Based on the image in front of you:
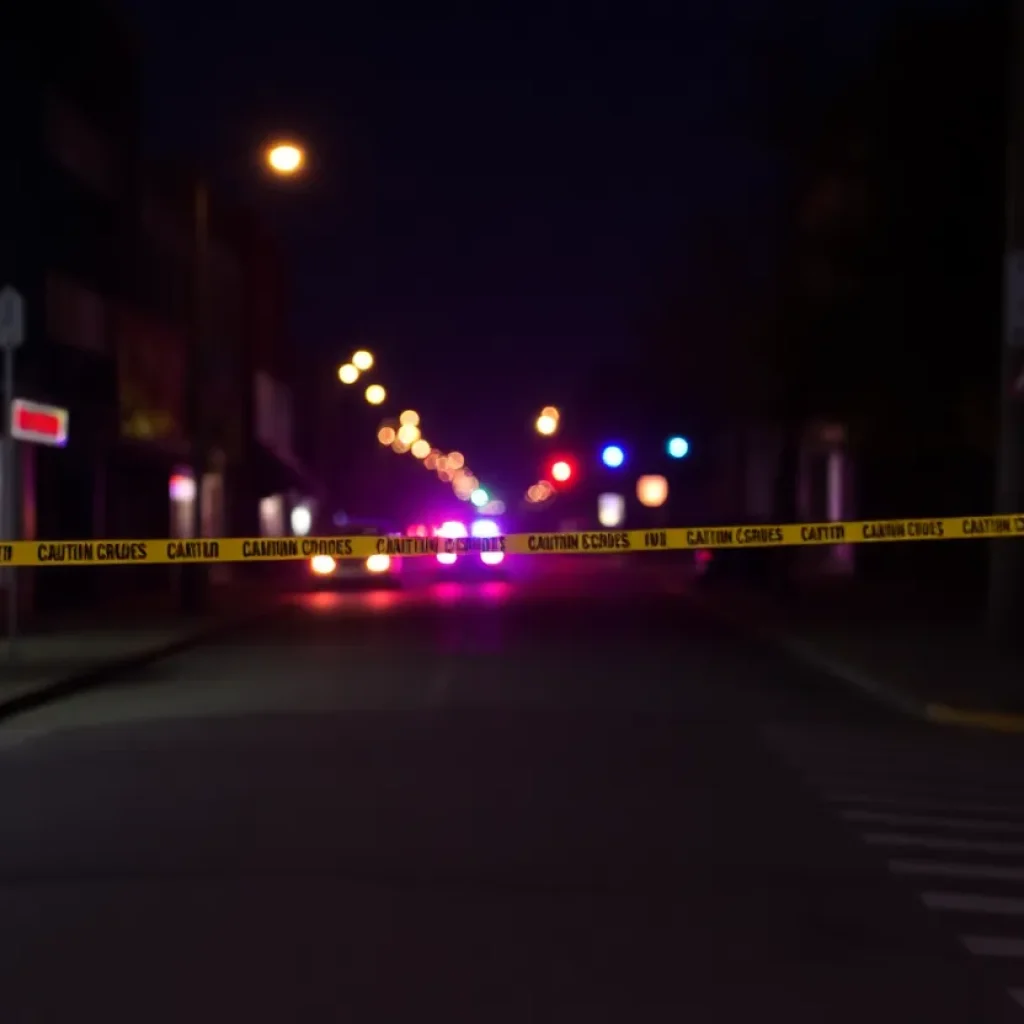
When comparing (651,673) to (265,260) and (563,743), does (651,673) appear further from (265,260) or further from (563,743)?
(265,260)

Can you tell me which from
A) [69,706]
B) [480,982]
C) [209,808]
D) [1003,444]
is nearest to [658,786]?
[209,808]

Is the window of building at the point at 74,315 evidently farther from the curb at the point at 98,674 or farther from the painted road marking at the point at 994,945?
the painted road marking at the point at 994,945

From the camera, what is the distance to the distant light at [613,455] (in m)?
31.8

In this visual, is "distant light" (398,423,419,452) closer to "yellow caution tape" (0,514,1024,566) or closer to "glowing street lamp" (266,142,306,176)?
"glowing street lamp" (266,142,306,176)

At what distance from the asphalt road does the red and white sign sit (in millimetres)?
8348

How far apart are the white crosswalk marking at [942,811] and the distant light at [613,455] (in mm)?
17507

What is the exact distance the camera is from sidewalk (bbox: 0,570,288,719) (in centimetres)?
1687

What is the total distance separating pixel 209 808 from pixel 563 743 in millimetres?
3625

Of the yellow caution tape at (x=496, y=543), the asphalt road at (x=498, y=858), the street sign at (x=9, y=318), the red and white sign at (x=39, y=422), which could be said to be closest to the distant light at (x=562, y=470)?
the red and white sign at (x=39, y=422)

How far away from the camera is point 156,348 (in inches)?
1459

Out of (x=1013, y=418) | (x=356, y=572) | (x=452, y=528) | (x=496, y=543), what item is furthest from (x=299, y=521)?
(x=1013, y=418)

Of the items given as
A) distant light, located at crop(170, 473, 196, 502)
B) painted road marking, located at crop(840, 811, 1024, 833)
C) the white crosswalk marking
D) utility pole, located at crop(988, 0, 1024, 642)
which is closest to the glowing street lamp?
utility pole, located at crop(988, 0, 1024, 642)

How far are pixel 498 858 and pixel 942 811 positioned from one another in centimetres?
315

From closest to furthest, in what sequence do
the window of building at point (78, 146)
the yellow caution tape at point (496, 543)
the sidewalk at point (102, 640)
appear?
the sidewalk at point (102, 640) → the yellow caution tape at point (496, 543) → the window of building at point (78, 146)
